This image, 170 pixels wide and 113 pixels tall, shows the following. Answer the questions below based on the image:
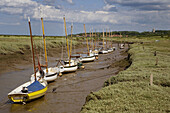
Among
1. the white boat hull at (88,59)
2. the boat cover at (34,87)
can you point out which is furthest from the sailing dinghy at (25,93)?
the white boat hull at (88,59)

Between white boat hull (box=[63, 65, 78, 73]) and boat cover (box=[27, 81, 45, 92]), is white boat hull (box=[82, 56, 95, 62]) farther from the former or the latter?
boat cover (box=[27, 81, 45, 92])

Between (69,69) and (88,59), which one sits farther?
(88,59)

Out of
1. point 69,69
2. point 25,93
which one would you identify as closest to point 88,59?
point 69,69

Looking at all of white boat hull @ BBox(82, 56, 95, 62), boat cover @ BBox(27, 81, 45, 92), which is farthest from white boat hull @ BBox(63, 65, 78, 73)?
white boat hull @ BBox(82, 56, 95, 62)

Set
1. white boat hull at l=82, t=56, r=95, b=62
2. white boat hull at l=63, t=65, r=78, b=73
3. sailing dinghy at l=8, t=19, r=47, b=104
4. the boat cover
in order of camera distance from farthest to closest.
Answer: white boat hull at l=82, t=56, r=95, b=62
white boat hull at l=63, t=65, r=78, b=73
the boat cover
sailing dinghy at l=8, t=19, r=47, b=104

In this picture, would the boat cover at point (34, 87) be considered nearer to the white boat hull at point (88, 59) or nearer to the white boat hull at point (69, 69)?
the white boat hull at point (69, 69)

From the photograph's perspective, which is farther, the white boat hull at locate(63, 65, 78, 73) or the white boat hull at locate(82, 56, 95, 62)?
the white boat hull at locate(82, 56, 95, 62)

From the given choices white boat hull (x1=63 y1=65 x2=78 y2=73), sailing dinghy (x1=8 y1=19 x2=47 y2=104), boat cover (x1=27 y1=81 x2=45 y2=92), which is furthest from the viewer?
white boat hull (x1=63 y1=65 x2=78 y2=73)

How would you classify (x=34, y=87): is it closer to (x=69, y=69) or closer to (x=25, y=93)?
(x=25, y=93)

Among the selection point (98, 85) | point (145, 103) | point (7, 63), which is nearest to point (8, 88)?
point (98, 85)

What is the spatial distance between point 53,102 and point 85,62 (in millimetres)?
31248

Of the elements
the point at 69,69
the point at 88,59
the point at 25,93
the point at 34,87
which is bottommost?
the point at 88,59

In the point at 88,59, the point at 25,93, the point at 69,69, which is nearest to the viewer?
the point at 25,93

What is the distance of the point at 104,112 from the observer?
10797 millimetres
